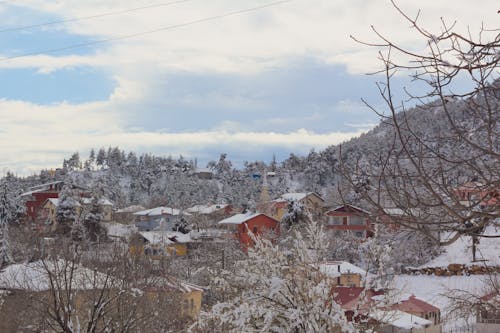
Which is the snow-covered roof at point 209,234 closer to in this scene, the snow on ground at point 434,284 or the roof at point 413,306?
the snow on ground at point 434,284

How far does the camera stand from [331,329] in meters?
10.2

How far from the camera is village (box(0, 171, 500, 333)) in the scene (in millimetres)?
11359

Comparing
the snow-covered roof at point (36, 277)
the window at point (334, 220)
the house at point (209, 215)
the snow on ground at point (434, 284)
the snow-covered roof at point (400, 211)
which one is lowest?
the snow on ground at point (434, 284)

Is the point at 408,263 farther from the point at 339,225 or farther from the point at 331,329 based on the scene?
the point at 331,329

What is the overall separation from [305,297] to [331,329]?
2.13 feet

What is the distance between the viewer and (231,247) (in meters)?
36.9

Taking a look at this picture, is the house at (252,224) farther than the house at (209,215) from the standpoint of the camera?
No

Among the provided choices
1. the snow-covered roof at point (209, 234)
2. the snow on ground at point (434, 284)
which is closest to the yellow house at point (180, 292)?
the snow on ground at point (434, 284)

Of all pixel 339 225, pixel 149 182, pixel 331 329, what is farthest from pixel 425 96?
pixel 149 182

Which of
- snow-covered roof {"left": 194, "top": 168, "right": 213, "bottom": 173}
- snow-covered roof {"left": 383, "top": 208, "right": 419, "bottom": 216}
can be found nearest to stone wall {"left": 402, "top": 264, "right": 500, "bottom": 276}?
snow-covered roof {"left": 383, "top": 208, "right": 419, "bottom": 216}

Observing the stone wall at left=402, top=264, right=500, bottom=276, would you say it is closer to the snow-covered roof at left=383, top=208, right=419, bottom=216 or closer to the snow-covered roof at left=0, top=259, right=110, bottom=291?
the snow-covered roof at left=0, top=259, right=110, bottom=291

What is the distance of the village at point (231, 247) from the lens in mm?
11359

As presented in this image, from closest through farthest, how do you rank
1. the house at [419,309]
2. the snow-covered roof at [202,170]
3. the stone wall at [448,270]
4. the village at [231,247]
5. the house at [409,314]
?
the village at [231,247], the house at [409,314], the house at [419,309], the stone wall at [448,270], the snow-covered roof at [202,170]

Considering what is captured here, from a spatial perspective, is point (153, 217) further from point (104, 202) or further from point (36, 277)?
point (36, 277)
